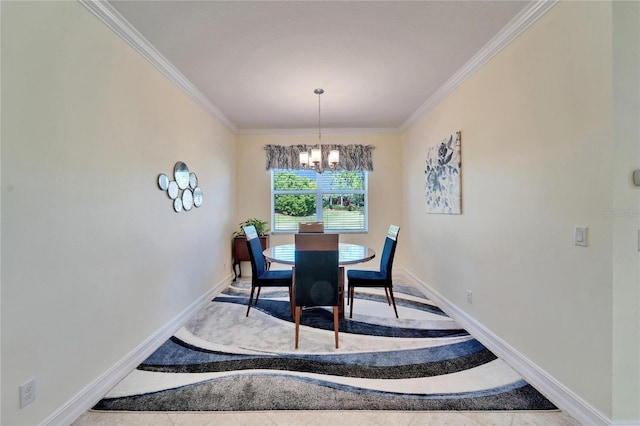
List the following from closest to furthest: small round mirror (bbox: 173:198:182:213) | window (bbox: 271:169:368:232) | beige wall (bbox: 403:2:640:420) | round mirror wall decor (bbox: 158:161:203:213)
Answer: beige wall (bbox: 403:2:640:420), round mirror wall decor (bbox: 158:161:203:213), small round mirror (bbox: 173:198:182:213), window (bbox: 271:169:368:232)

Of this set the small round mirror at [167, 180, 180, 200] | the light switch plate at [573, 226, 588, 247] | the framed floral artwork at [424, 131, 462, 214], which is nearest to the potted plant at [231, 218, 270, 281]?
the small round mirror at [167, 180, 180, 200]

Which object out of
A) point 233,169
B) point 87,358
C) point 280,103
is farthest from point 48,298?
point 233,169

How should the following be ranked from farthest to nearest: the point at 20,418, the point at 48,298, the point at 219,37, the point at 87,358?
the point at 219,37 < the point at 87,358 < the point at 48,298 < the point at 20,418

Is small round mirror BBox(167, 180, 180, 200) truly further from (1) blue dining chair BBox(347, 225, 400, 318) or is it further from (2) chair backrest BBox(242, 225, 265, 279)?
(1) blue dining chair BBox(347, 225, 400, 318)

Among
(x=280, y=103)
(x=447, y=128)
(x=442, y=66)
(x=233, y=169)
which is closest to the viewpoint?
(x=442, y=66)

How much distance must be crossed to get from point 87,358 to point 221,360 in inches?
34.9

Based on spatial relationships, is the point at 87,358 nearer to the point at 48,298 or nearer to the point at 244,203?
the point at 48,298

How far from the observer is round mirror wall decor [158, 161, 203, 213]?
2.66 metres

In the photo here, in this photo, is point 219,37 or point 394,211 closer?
point 219,37

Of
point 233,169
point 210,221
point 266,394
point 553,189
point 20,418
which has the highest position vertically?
point 233,169

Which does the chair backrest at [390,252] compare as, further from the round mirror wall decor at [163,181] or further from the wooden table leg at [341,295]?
the round mirror wall decor at [163,181]

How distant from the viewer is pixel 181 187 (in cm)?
293

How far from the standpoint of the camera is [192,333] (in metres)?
2.73

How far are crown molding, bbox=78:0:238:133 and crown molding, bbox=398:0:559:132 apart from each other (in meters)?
2.78
